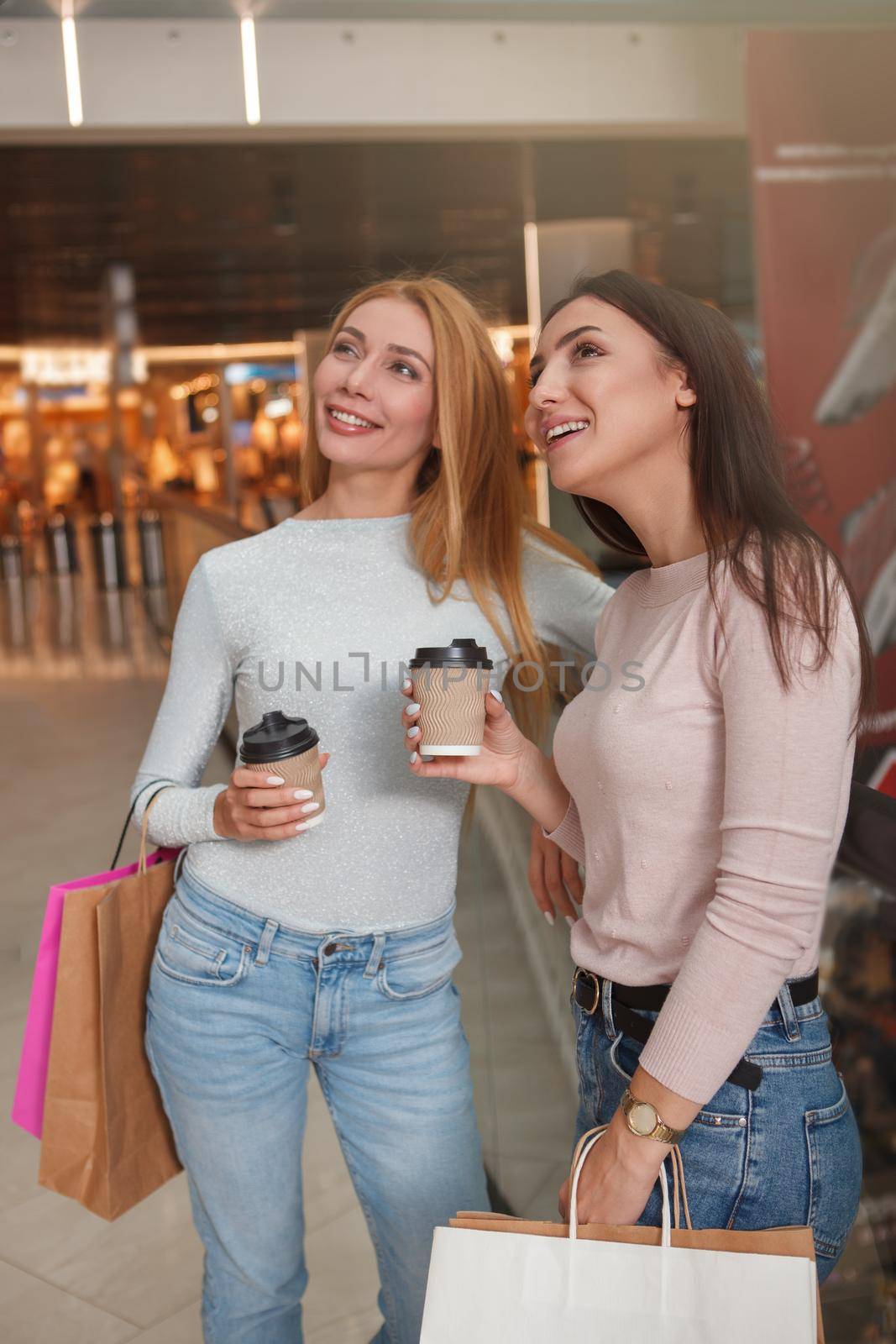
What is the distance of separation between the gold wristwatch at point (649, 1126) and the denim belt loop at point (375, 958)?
1.86 ft

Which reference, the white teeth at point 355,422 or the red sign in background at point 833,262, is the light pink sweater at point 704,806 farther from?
the red sign in background at point 833,262

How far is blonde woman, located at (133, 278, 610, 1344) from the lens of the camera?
173 cm

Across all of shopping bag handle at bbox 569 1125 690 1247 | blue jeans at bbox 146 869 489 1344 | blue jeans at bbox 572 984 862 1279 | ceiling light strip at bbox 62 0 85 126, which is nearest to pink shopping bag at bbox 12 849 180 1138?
blue jeans at bbox 146 869 489 1344

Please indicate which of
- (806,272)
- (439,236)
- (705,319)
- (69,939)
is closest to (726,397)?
(705,319)

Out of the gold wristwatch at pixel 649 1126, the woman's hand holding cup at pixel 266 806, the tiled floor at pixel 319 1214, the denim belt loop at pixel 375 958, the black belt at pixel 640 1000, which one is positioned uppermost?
the woman's hand holding cup at pixel 266 806

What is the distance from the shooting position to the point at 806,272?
4.17 m

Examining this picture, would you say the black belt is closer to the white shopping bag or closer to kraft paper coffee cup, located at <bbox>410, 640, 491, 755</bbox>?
the white shopping bag

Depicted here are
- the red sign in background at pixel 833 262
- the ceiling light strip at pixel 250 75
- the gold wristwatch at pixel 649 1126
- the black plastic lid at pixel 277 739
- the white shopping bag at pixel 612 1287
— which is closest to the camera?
the white shopping bag at pixel 612 1287

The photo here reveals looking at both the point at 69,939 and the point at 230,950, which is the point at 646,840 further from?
the point at 69,939

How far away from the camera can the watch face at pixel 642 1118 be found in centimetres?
122

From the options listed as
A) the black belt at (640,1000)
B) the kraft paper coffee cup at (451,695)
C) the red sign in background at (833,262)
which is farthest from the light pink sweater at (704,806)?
the red sign in background at (833,262)

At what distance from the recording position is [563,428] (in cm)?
143

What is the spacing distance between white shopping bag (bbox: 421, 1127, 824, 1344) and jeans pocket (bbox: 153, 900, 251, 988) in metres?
0.62

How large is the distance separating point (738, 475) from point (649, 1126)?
2.26 feet
